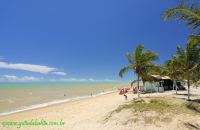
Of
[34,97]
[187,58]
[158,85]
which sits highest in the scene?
[187,58]

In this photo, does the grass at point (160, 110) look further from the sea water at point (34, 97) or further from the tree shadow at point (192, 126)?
the sea water at point (34, 97)

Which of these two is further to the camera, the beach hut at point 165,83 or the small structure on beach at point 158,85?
the beach hut at point 165,83

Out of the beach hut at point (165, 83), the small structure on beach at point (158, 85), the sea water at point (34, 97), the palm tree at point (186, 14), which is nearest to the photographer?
the palm tree at point (186, 14)

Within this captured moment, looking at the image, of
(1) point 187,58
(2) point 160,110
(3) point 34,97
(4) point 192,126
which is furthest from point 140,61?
(3) point 34,97

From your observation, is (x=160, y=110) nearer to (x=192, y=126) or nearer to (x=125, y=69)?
(x=192, y=126)

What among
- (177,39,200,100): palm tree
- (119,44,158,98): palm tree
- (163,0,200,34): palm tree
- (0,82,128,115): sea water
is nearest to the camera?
(163,0,200,34): palm tree

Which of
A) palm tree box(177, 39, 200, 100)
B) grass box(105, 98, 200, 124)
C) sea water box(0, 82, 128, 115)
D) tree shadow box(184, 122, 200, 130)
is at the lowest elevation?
sea water box(0, 82, 128, 115)

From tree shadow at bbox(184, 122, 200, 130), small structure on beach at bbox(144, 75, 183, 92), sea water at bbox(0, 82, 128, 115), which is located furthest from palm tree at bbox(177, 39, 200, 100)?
sea water at bbox(0, 82, 128, 115)

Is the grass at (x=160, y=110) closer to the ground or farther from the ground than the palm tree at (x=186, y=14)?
closer to the ground

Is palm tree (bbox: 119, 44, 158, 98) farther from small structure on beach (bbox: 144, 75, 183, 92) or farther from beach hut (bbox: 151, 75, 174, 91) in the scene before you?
beach hut (bbox: 151, 75, 174, 91)

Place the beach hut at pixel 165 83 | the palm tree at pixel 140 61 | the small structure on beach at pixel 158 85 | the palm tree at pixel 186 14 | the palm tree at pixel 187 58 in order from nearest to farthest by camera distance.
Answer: the palm tree at pixel 186 14
the palm tree at pixel 187 58
the palm tree at pixel 140 61
the small structure on beach at pixel 158 85
the beach hut at pixel 165 83

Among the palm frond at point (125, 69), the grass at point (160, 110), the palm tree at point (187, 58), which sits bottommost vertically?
the grass at point (160, 110)

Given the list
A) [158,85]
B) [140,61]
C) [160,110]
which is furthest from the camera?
[158,85]

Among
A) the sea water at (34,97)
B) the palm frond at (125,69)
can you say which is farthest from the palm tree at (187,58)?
the sea water at (34,97)
